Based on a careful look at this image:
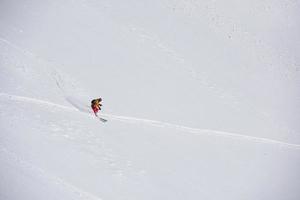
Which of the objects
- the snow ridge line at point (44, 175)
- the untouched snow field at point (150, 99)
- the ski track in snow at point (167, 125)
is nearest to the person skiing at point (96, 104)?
the untouched snow field at point (150, 99)

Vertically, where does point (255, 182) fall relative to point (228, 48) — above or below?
below

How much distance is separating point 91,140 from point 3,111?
126 inches

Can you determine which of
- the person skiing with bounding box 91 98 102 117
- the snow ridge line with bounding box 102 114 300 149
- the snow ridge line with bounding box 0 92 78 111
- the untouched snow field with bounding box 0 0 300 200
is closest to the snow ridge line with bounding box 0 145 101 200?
the untouched snow field with bounding box 0 0 300 200

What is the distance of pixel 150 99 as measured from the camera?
1903 centimetres

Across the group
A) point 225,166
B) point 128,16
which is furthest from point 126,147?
point 128,16

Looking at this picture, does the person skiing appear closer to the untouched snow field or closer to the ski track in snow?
the untouched snow field

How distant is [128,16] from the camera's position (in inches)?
921

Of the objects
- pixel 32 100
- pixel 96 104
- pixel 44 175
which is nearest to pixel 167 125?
pixel 96 104

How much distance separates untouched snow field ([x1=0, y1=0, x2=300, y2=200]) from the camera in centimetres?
1471

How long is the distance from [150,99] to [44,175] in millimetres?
6458

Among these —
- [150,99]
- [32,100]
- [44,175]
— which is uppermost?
[150,99]

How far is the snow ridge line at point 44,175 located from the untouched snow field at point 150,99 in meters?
0.03

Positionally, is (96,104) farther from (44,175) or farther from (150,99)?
(44,175)

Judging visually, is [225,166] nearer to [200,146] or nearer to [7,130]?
[200,146]
